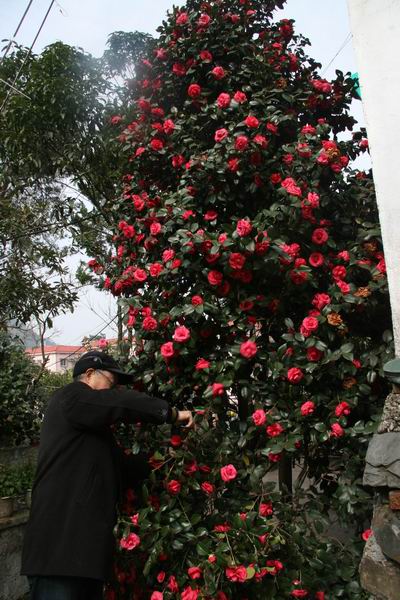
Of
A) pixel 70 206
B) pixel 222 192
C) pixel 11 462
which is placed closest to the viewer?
pixel 222 192

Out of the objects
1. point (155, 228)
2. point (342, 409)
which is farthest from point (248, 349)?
point (155, 228)

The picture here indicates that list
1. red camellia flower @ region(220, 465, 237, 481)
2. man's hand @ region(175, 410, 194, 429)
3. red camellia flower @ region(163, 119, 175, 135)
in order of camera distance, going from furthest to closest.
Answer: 1. red camellia flower @ region(163, 119, 175, 135)
2. man's hand @ region(175, 410, 194, 429)
3. red camellia flower @ region(220, 465, 237, 481)

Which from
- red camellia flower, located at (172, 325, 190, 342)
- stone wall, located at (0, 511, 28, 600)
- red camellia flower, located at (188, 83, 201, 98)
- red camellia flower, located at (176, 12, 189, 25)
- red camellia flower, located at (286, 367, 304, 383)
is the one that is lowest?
stone wall, located at (0, 511, 28, 600)

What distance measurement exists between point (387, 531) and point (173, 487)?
0.92 m

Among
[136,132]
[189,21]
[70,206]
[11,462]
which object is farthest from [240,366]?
[70,206]

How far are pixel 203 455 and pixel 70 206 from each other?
13.9 ft

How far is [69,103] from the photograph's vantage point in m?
4.59

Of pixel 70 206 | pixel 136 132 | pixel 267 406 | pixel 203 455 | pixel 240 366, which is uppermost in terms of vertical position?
pixel 70 206

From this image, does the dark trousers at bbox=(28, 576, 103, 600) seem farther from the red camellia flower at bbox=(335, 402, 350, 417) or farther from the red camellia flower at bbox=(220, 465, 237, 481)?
the red camellia flower at bbox=(335, 402, 350, 417)

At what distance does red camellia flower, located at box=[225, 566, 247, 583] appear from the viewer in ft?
6.51

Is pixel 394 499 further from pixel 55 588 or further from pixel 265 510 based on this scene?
pixel 55 588

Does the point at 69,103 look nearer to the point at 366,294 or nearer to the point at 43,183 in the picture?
the point at 43,183

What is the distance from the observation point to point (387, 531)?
→ 196cm

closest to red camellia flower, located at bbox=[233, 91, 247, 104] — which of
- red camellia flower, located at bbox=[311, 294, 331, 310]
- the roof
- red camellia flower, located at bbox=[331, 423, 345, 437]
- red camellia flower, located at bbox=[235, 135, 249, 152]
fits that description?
red camellia flower, located at bbox=[235, 135, 249, 152]
